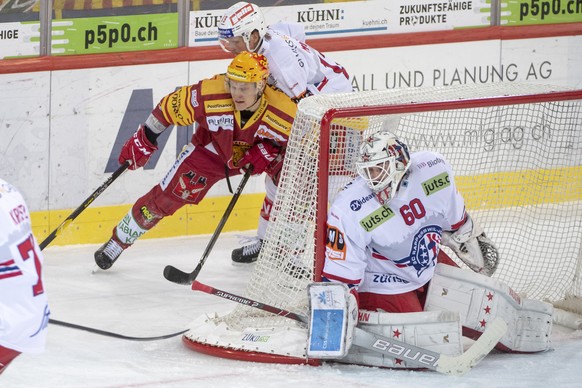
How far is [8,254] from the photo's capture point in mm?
2906

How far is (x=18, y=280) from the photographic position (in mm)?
2938

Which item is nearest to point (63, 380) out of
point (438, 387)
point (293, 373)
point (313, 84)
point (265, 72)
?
point (293, 373)

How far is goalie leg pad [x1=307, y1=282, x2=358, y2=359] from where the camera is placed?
4207 millimetres

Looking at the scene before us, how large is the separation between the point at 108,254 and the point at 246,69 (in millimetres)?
1251

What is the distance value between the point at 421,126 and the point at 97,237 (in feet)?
5.72

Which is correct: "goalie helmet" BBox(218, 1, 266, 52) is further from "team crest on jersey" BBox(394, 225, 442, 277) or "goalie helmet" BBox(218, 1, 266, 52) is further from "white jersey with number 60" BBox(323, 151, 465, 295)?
"team crest on jersey" BBox(394, 225, 442, 277)

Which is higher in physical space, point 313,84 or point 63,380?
point 313,84

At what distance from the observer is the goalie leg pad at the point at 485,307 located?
14.7ft

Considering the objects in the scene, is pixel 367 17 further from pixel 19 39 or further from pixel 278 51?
pixel 19 39

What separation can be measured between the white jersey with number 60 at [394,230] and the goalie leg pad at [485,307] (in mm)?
75

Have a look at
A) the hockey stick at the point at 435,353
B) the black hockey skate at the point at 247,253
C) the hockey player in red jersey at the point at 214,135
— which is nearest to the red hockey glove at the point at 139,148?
the hockey player in red jersey at the point at 214,135

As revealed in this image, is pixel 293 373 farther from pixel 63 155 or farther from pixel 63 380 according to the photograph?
pixel 63 155

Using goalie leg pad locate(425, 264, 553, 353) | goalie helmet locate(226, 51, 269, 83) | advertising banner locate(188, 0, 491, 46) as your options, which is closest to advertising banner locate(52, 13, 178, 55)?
advertising banner locate(188, 0, 491, 46)

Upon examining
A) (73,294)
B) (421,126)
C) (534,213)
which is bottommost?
(73,294)
